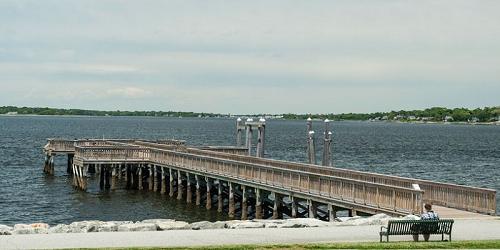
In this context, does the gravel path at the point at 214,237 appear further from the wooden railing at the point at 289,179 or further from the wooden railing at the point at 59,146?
the wooden railing at the point at 59,146

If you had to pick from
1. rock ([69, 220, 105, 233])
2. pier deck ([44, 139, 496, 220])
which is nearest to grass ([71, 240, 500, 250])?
rock ([69, 220, 105, 233])

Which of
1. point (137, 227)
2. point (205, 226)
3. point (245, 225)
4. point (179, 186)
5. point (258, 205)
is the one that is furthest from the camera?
point (179, 186)

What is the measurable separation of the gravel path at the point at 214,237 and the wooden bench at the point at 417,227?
54cm

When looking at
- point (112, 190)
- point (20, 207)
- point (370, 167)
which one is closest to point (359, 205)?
point (20, 207)

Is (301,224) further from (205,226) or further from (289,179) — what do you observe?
(289,179)

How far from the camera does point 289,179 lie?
33375 millimetres

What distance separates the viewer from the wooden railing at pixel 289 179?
85.7 ft

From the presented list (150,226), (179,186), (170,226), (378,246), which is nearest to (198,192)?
(179,186)

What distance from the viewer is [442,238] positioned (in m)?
20.3

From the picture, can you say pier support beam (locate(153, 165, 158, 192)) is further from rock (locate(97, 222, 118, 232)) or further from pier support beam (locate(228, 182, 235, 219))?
rock (locate(97, 222, 118, 232))

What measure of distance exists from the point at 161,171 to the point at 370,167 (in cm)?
3049

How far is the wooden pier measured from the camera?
2678 cm

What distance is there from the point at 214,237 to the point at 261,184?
15.4m

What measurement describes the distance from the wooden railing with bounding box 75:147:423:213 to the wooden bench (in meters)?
4.52
